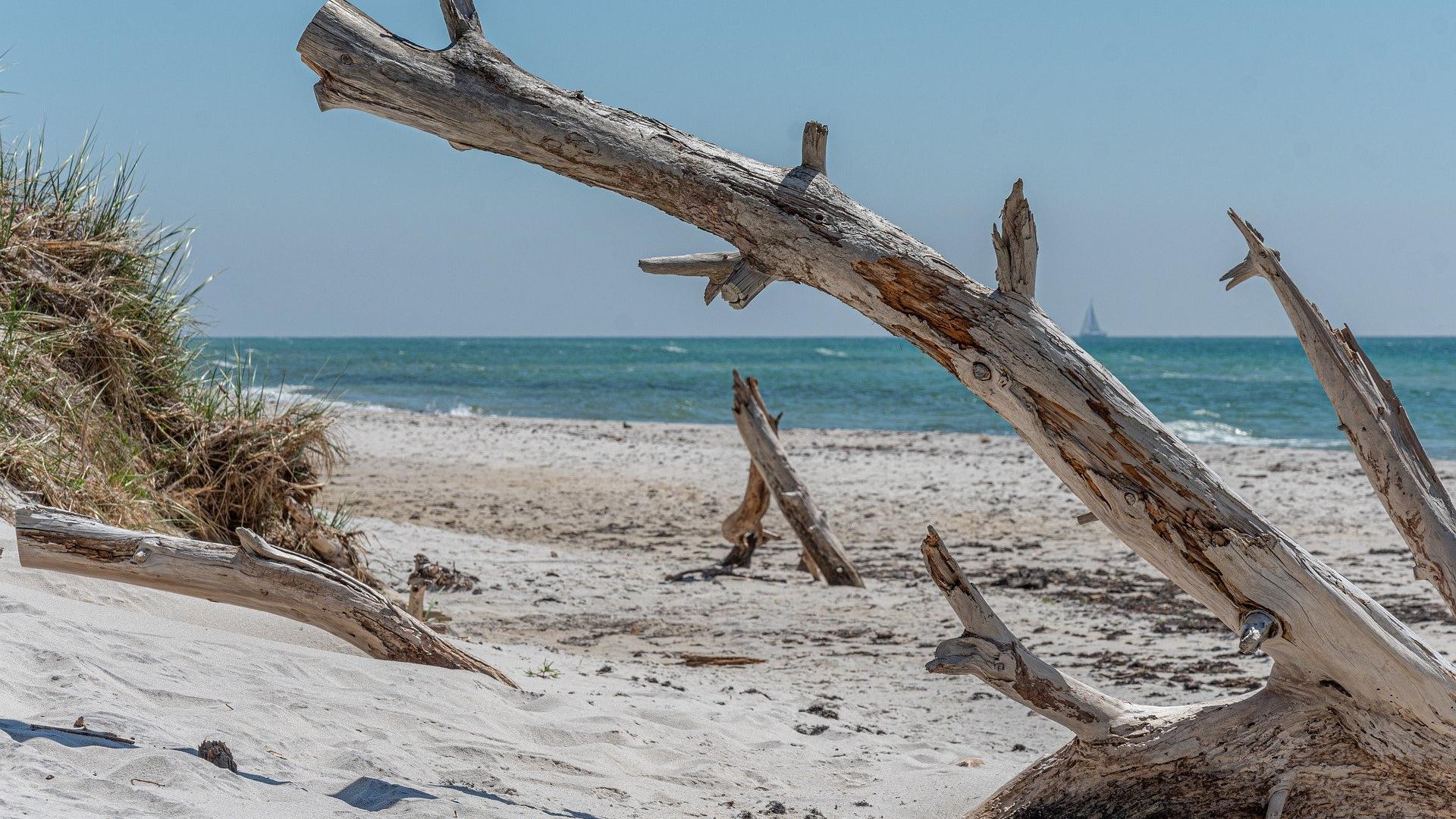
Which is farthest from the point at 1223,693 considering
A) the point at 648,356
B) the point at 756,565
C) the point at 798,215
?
the point at 648,356

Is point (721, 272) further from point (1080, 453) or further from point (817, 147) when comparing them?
point (1080, 453)

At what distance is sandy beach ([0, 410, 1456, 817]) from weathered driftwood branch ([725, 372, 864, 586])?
215 millimetres

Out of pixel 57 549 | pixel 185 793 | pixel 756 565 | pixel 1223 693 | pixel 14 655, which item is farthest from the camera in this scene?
pixel 756 565

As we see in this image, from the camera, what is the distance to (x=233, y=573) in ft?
12.9

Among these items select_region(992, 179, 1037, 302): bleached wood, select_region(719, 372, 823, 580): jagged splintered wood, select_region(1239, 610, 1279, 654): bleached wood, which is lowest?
select_region(719, 372, 823, 580): jagged splintered wood

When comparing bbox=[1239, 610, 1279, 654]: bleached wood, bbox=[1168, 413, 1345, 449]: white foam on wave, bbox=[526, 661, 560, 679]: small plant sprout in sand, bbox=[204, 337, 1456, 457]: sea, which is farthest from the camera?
bbox=[204, 337, 1456, 457]: sea

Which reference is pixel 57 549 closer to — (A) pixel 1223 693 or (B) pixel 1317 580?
(B) pixel 1317 580

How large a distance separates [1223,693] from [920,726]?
5.24ft

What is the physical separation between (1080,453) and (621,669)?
3.09 m

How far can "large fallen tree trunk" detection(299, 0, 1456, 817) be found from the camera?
285 cm

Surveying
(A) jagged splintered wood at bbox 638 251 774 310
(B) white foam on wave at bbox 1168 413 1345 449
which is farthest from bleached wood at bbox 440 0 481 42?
(B) white foam on wave at bbox 1168 413 1345 449

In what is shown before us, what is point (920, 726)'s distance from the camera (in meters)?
4.93

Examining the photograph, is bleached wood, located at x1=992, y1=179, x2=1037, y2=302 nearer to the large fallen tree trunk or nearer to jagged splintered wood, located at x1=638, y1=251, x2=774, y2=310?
the large fallen tree trunk

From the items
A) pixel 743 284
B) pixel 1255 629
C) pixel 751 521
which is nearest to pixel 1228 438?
pixel 751 521
